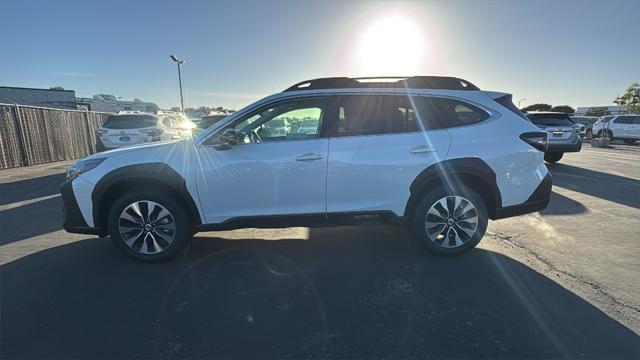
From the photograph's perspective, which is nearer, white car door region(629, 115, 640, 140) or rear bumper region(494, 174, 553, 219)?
rear bumper region(494, 174, 553, 219)

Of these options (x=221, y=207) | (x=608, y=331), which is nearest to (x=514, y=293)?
(x=608, y=331)

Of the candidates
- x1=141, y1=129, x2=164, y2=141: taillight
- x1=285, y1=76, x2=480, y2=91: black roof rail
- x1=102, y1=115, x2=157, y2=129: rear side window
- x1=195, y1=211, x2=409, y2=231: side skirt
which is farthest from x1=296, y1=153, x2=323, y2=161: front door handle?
x1=102, y1=115, x2=157, y2=129: rear side window

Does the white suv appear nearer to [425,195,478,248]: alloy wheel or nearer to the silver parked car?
[425,195,478,248]: alloy wheel

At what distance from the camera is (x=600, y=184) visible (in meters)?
8.55

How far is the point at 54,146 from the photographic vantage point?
13.7 meters

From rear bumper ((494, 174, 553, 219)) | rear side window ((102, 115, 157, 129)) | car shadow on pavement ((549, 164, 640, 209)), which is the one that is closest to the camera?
rear bumper ((494, 174, 553, 219))

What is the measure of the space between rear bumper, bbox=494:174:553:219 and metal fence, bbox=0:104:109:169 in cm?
1363

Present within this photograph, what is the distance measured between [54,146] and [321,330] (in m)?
14.8

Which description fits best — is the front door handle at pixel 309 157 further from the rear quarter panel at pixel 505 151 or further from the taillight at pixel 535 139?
the taillight at pixel 535 139

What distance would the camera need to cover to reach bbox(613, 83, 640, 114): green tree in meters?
40.0

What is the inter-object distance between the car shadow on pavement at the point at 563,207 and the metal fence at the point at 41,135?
14404 millimetres

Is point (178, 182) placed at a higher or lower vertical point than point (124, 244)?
higher

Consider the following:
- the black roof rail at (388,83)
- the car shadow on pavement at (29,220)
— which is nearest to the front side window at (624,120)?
the black roof rail at (388,83)

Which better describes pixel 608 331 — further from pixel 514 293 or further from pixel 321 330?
pixel 321 330
